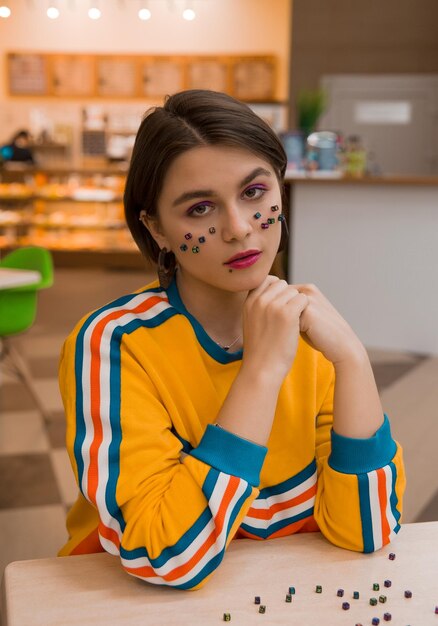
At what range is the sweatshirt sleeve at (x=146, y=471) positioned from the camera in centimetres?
89

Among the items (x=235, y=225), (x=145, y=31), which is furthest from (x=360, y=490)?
(x=145, y=31)

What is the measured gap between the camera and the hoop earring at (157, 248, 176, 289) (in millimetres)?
1153

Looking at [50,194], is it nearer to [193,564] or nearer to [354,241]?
[354,241]

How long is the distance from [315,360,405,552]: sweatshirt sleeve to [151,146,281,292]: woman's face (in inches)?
10.4

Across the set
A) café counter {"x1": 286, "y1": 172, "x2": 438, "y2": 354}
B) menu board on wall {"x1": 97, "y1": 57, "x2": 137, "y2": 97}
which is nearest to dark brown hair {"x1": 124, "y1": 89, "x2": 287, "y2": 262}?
café counter {"x1": 286, "y1": 172, "x2": 438, "y2": 354}

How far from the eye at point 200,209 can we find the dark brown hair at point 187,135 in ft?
0.21

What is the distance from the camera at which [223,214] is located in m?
1.00

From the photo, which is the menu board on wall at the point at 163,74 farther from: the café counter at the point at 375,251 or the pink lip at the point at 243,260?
the pink lip at the point at 243,260

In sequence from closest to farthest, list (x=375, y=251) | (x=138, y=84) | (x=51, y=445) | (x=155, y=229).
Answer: (x=155, y=229) < (x=51, y=445) < (x=375, y=251) < (x=138, y=84)

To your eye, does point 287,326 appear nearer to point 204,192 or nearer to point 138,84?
point 204,192

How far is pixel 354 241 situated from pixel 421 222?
0.47m

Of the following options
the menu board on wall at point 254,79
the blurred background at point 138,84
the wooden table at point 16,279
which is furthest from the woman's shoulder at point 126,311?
the menu board on wall at point 254,79

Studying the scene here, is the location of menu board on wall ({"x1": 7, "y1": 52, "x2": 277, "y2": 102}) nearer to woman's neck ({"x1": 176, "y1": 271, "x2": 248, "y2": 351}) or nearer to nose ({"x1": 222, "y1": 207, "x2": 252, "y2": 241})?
woman's neck ({"x1": 176, "y1": 271, "x2": 248, "y2": 351})

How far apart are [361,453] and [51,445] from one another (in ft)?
8.64
